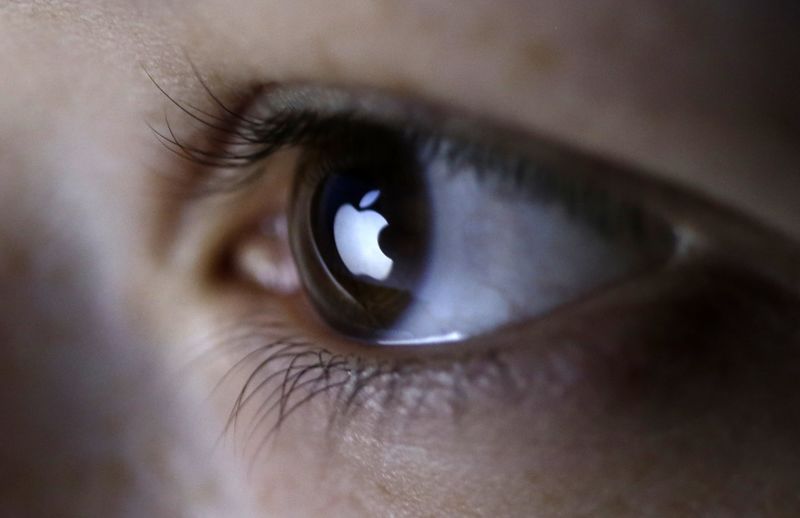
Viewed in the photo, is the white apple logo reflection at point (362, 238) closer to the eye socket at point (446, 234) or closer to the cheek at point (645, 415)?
the eye socket at point (446, 234)

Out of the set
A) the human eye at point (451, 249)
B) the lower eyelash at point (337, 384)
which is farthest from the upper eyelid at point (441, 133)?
the lower eyelash at point (337, 384)

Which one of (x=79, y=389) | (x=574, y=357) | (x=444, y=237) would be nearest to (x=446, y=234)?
(x=444, y=237)

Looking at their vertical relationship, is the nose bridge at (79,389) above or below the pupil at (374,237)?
below

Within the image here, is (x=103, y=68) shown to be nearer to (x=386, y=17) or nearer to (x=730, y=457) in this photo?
(x=386, y=17)

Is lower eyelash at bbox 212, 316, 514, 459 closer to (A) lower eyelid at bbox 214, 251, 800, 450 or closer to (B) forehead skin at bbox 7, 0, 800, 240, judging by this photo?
(A) lower eyelid at bbox 214, 251, 800, 450

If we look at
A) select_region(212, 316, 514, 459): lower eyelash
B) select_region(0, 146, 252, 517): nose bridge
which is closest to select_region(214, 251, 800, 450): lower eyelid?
select_region(212, 316, 514, 459): lower eyelash
